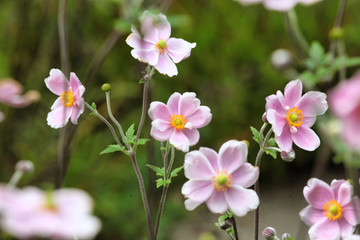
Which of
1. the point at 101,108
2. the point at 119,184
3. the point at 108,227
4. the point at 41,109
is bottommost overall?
the point at 108,227

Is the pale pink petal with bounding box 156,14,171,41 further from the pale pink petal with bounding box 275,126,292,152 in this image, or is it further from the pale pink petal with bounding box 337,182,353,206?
the pale pink petal with bounding box 337,182,353,206

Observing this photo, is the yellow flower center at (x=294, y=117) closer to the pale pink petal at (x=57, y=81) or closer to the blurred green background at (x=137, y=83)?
the pale pink petal at (x=57, y=81)

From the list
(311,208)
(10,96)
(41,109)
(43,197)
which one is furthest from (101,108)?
(43,197)

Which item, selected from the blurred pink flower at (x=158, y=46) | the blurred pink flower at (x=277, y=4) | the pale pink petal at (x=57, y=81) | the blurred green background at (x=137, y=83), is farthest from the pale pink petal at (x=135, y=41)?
the blurred green background at (x=137, y=83)

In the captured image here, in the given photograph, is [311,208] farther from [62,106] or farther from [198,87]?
[198,87]

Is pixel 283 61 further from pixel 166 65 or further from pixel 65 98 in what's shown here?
pixel 65 98

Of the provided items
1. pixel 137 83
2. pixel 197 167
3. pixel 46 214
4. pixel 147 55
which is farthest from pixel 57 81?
pixel 137 83

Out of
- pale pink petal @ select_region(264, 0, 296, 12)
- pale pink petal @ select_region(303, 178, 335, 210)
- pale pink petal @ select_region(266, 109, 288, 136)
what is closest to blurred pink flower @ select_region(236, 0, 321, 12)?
pale pink petal @ select_region(264, 0, 296, 12)
